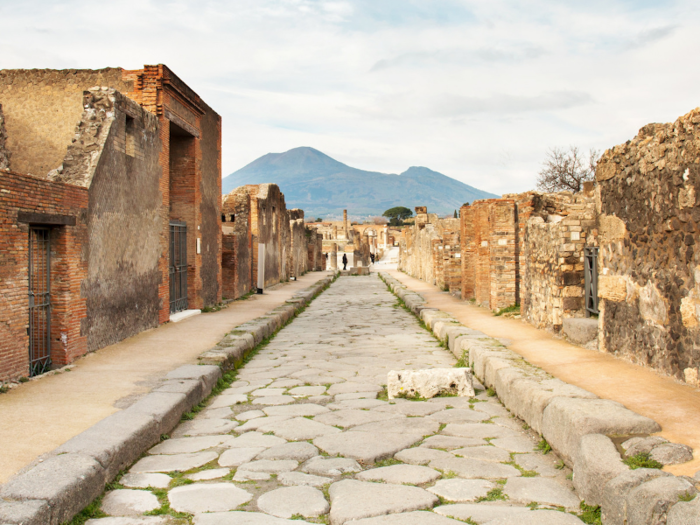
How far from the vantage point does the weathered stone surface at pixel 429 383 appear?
17.8ft

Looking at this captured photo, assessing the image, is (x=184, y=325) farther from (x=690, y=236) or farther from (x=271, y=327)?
(x=690, y=236)

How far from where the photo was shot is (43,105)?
34.4 ft

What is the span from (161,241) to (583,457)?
8354 millimetres

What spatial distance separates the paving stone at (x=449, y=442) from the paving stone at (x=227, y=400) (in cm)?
201

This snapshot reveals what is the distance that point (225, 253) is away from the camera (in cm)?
1512

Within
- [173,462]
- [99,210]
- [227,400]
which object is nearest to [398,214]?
[99,210]

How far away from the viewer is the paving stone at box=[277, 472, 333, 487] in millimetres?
3379

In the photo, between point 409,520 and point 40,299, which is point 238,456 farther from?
point 40,299

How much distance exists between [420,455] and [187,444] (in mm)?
1652

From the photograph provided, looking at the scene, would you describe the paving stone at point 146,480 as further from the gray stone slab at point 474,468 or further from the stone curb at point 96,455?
the gray stone slab at point 474,468

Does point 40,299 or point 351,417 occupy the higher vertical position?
point 40,299

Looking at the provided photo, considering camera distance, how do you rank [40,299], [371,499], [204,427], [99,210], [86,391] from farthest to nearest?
1. [99,210]
2. [40,299]
3. [86,391]
4. [204,427]
5. [371,499]

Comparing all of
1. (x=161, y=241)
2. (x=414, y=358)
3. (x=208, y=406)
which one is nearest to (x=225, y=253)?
(x=161, y=241)

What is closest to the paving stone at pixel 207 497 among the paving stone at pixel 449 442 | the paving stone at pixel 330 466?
the paving stone at pixel 330 466
